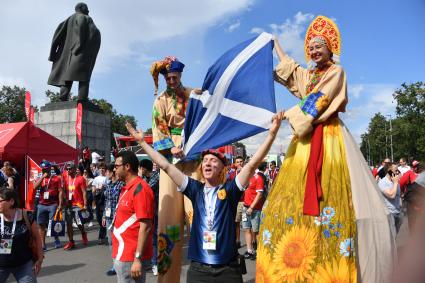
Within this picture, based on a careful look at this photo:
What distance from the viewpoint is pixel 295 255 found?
284 cm

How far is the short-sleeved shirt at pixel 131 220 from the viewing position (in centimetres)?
358

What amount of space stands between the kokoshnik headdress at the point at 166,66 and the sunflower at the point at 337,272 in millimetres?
2244

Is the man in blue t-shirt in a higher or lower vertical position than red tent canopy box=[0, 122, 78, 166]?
lower

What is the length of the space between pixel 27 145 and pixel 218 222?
10.00m

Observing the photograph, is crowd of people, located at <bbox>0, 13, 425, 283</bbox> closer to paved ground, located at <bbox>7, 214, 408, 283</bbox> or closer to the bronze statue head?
paved ground, located at <bbox>7, 214, 408, 283</bbox>

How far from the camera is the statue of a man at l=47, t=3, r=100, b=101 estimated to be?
1490 cm

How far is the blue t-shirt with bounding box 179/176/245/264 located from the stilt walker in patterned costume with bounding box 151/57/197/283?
0.54m

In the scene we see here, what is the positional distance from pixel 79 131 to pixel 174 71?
11.1 metres

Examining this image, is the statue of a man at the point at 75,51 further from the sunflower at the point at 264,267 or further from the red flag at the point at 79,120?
the sunflower at the point at 264,267

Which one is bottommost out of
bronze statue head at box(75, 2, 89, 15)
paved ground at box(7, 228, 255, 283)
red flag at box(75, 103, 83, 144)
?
paved ground at box(7, 228, 255, 283)

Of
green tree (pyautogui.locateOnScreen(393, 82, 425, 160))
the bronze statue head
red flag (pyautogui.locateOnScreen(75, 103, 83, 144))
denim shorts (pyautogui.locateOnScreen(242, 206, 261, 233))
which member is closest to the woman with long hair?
denim shorts (pyautogui.locateOnScreen(242, 206, 261, 233))

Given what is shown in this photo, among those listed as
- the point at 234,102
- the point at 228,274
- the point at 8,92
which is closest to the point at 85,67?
the point at 234,102

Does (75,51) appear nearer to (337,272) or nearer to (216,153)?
(216,153)

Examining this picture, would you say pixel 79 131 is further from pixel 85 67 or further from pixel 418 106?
pixel 418 106
